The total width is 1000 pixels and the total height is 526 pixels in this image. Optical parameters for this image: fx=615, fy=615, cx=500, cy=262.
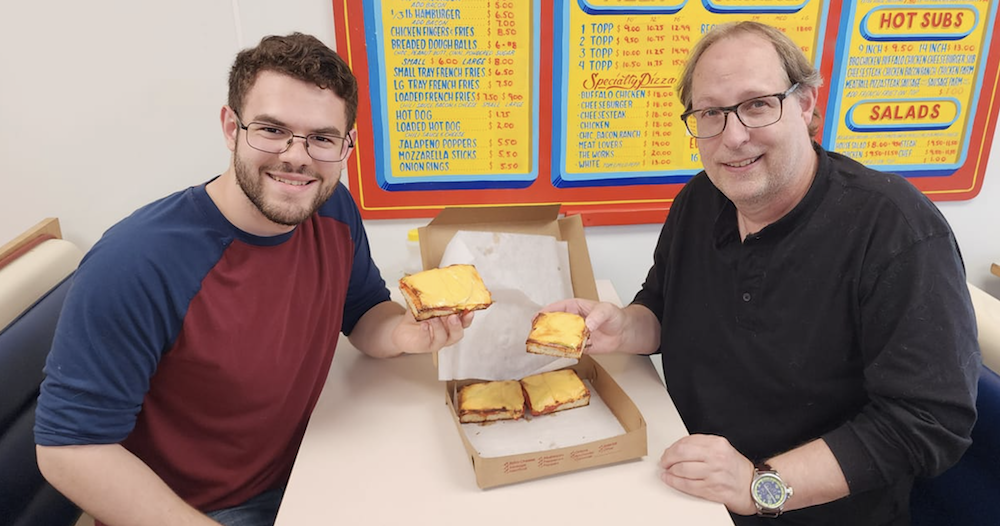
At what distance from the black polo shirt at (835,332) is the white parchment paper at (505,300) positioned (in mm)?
319

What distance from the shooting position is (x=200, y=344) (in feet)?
3.90

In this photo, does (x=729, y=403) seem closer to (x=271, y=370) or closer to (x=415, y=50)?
(x=271, y=370)

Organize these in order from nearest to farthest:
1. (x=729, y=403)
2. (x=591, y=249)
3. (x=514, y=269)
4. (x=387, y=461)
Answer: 1. (x=387, y=461)
2. (x=729, y=403)
3. (x=514, y=269)
4. (x=591, y=249)

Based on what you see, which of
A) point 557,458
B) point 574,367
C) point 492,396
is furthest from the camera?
point 574,367

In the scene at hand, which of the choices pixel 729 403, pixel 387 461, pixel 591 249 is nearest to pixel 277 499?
pixel 387 461

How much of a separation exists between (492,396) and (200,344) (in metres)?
0.60

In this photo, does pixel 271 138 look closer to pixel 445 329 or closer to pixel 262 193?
pixel 262 193

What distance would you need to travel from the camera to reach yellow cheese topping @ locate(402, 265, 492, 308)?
1.27m

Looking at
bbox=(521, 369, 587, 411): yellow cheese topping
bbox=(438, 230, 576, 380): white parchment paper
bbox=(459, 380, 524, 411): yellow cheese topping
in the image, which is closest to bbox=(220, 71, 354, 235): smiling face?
bbox=(438, 230, 576, 380): white parchment paper

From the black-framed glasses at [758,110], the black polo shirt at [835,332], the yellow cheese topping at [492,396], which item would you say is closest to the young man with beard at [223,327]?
the yellow cheese topping at [492,396]

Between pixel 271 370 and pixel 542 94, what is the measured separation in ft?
3.63

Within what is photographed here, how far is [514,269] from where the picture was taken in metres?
1.55

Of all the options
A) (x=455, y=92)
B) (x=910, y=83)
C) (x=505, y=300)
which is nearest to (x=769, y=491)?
(x=505, y=300)

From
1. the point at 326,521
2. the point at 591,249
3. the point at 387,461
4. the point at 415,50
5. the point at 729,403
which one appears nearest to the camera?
the point at 326,521
